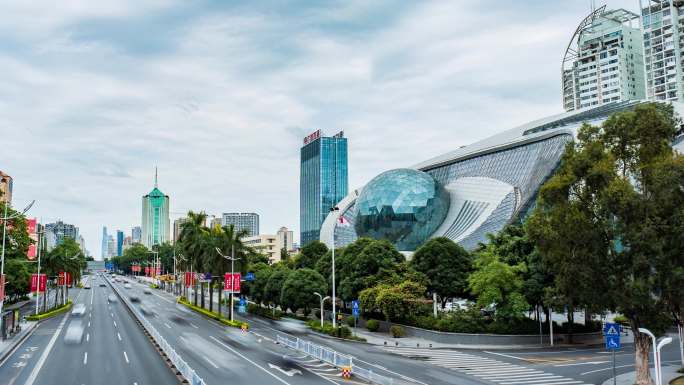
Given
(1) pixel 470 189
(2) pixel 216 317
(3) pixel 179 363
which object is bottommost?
(2) pixel 216 317

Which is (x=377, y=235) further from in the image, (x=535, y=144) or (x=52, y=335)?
(x=52, y=335)

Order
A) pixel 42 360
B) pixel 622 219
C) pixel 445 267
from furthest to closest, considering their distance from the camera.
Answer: pixel 445 267, pixel 42 360, pixel 622 219

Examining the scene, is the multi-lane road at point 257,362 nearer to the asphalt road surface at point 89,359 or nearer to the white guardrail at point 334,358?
the asphalt road surface at point 89,359

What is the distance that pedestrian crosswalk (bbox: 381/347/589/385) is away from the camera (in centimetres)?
3262

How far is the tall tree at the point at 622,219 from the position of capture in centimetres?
2667

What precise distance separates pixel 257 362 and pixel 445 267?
86.0 ft

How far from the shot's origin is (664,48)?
169 meters

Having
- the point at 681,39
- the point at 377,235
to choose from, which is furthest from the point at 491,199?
the point at 681,39

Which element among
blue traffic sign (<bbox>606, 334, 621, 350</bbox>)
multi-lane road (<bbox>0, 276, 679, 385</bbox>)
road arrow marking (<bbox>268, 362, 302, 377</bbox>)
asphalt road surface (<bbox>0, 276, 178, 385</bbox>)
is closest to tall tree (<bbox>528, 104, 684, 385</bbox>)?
blue traffic sign (<bbox>606, 334, 621, 350</bbox>)

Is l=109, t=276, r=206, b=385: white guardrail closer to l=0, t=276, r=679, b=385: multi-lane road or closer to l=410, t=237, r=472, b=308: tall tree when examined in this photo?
l=0, t=276, r=679, b=385: multi-lane road

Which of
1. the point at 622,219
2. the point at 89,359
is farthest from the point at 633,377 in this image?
the point at 89,359

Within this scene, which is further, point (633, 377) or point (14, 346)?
point (14, 346)

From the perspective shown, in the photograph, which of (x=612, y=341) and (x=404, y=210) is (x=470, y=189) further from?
(x=612, y=341)

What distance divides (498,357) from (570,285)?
14.1 m
